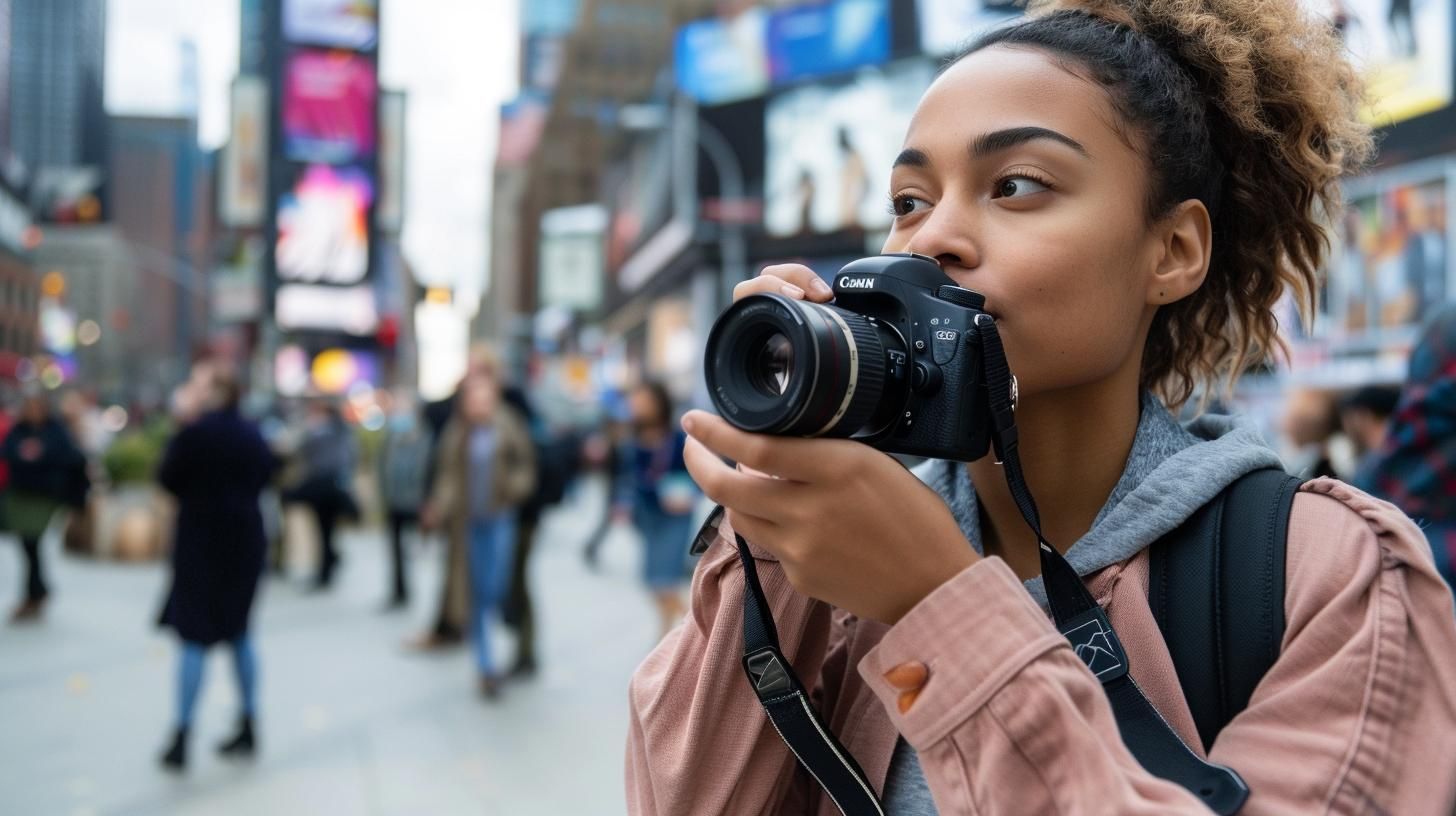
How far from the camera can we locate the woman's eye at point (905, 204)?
1249mm

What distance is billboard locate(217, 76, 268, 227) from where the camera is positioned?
2627 cm

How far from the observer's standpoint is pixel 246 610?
561 cm

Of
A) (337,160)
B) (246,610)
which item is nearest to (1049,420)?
(246,610)

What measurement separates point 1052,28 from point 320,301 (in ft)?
82.0

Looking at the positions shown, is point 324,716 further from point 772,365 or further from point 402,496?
point 772,365

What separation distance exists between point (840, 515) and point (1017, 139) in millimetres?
448

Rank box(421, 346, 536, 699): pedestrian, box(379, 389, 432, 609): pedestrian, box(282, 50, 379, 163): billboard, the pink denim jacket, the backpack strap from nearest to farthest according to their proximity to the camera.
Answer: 1. the pink denim jacket
2. the backpack strap
3. box(421, 346, 536, 699): pedestrian
4. box(379, 389, 432, 609): pedestrian
5. box(282, 50, 379, 163): billboard

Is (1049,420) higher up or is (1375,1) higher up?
(1375,1)

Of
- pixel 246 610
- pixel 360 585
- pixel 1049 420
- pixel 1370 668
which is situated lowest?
pixel 360 585

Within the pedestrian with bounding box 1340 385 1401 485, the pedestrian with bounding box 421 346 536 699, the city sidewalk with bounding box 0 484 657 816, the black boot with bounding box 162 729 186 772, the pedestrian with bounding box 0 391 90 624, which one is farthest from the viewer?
the pedestrian with bounding box 0 391 90 624

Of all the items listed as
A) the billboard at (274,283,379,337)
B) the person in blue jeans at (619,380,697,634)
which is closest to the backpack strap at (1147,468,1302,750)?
the person in blue jeans at (619,380,697,634)

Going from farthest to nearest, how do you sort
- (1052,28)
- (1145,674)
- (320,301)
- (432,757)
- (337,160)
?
(320,301), (337,160), (432,757), (1052,28), (1145,674)

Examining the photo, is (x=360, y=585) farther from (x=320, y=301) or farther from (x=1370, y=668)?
(x=320, y=301)

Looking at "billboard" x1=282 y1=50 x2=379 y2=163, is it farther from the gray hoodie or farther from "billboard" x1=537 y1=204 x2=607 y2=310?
"billboard" x1=537 y1=204 x2=607 y2=310
